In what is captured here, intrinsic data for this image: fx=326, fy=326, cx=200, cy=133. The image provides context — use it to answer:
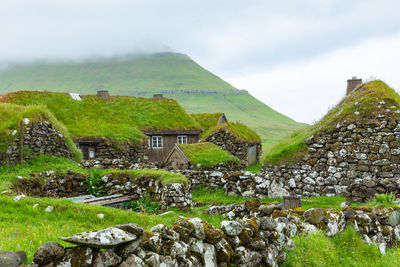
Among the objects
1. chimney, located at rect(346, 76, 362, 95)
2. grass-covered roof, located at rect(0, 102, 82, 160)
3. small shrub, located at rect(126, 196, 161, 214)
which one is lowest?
small shrub, located at rect(126, 196, 161, 214)

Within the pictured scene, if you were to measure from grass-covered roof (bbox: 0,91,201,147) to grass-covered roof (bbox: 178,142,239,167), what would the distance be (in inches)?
465

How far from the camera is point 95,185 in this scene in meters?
15.4

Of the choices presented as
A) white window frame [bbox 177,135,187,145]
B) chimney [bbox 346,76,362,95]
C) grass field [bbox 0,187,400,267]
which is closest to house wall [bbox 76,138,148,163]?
white window frame [bbox 177,135,187,145]

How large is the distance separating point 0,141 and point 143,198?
8.12 m

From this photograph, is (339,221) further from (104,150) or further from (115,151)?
(104,150)

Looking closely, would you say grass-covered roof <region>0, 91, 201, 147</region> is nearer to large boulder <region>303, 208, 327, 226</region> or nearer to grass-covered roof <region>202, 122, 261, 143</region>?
grass-covered roof <region>202, 122, 261, 143</region>

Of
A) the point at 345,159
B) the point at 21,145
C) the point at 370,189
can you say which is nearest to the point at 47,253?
the point at 370,189

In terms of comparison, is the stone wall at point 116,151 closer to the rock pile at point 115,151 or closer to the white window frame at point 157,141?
the rock pile at point 115,151

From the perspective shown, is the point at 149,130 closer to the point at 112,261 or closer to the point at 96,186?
the point at 96,186

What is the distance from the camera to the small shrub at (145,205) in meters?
13.6

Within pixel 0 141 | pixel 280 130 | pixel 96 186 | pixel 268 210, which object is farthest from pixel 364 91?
pixel 280 130

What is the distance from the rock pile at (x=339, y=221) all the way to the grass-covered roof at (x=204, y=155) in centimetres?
1433

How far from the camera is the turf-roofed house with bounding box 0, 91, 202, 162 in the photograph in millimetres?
33312

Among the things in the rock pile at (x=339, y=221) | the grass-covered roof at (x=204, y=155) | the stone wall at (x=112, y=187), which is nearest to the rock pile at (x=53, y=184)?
the stone wall at (x=112, y=187)
